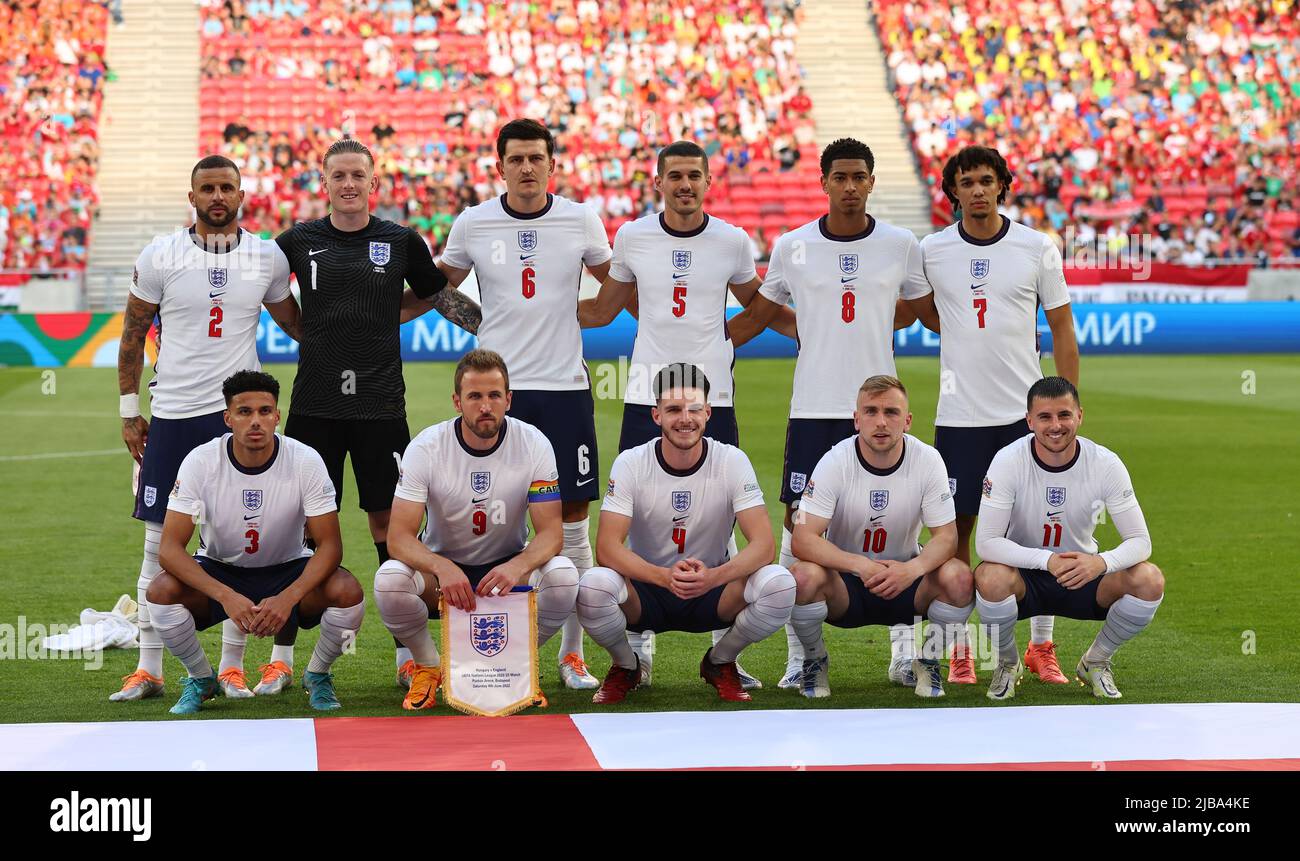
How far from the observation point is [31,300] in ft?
77.2

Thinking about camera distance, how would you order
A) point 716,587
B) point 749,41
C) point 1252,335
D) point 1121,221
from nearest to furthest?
point 716,587 → point 1252,335 → point 1121,221 → point 749,41

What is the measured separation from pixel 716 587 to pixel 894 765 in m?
1.51

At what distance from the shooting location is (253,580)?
602 centimetres

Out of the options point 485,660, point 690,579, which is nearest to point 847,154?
point 690,579

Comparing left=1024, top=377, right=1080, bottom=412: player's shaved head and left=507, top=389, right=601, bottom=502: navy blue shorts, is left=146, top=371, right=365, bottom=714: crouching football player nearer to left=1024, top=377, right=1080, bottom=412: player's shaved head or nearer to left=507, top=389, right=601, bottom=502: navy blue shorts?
left=507, top=389, right=601, bottom=502: navy blue shorts

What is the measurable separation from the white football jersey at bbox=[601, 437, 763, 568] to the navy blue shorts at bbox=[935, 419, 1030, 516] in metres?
1.02

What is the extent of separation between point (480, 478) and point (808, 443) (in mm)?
1479

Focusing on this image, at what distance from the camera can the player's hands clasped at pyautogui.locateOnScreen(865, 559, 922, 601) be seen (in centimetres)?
590

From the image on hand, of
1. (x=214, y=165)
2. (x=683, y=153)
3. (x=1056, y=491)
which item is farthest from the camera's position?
(x=683, y=153)

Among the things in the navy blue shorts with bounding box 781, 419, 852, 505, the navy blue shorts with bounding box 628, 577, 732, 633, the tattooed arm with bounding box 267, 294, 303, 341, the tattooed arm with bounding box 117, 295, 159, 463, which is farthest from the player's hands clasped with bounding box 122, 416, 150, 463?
the navy blue shorts with bounding box 781, 419, 852, 505

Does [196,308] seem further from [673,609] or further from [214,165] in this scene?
[673,609]
